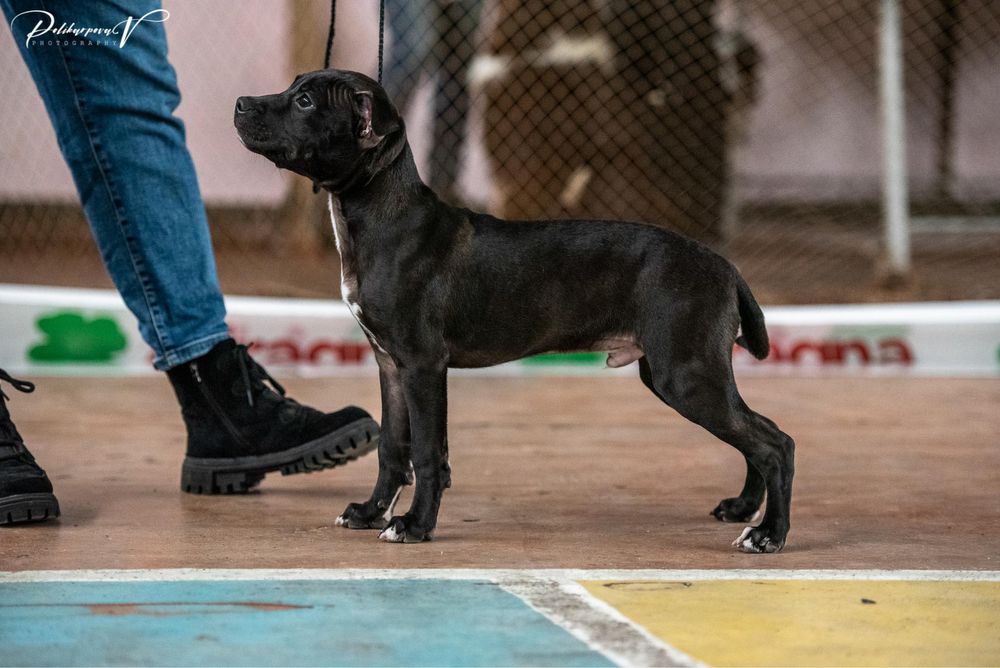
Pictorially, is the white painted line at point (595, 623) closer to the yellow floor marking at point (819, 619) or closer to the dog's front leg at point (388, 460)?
the yellow floor marking at point (819, 619)

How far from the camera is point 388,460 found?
7.35 feet

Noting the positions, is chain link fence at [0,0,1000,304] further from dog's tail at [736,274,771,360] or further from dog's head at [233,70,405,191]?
dog's head at [233,70,405,191]

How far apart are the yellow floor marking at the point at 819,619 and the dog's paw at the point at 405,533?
360 mm

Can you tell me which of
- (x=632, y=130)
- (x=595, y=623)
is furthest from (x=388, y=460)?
(x=632, y=130)

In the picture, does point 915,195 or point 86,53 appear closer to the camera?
point 86,53

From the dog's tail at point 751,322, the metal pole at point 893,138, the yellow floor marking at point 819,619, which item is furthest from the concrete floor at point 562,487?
the metal pole at point 893,138

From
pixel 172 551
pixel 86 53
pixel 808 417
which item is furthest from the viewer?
pixel 808 417

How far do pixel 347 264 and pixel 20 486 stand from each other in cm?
65

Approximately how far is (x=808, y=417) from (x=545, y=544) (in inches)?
58.5

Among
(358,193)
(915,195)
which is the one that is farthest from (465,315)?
(915,195)

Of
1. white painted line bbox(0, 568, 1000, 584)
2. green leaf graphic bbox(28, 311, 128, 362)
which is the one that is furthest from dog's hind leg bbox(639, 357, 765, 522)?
green leaf graphic bbox(28, 311, 128, 362)

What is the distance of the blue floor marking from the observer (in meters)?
1.48

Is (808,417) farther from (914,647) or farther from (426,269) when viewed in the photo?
(914,647)

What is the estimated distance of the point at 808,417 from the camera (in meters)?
3.38
